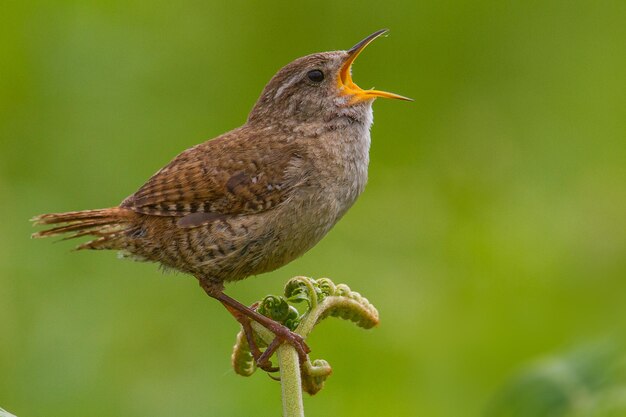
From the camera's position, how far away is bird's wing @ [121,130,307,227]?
4.81 meters

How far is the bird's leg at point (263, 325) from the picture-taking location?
3.64 metres

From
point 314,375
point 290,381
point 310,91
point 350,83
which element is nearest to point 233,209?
point 310,91

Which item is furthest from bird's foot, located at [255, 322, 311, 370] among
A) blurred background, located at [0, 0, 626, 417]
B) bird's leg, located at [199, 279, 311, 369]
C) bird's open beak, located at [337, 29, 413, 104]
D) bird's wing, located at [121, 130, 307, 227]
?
bird's open beak, located at [337, 29, 413, 104]

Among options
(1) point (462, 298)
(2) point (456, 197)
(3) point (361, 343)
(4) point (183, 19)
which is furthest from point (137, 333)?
(4) point (183, 19)

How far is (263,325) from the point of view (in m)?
3.89

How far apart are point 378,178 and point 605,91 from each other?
2018mm

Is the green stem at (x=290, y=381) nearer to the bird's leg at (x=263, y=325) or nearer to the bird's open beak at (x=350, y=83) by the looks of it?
the bird's leg at (x=263, y=325)

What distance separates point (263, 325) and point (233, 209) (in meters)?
0.99

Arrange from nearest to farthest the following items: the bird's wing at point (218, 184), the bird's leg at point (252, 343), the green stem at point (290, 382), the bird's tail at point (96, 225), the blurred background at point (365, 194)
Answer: the green stem at point (290, 382) < the bird's leg at point (252, 343) < the bird's tail at point (96, 225) < the bird's wing at point (218, 184) < the blurred background at point (365, 194)

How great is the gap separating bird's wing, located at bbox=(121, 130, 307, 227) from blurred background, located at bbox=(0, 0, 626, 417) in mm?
1130

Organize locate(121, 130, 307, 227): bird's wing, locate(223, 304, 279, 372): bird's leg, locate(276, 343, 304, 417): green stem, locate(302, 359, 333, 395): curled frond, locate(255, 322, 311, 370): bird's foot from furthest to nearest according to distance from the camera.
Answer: locate(121, 130, 307, 227): bird's wing → locate(223, 304, 279, 372): bird's leg → locate(302, 359, 333, 395): curled frond → locate(255, 322, 311, 370): bird's foot → locate(276, 343, 304, 417): green stem

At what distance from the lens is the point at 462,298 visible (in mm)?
6797

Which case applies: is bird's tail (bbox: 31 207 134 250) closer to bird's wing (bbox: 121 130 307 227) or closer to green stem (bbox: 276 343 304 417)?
bird's wing (bbox: 121 130 307 227)

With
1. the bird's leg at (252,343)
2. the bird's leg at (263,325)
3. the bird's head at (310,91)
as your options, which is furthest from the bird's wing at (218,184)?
the bird's leg at (252,343)
